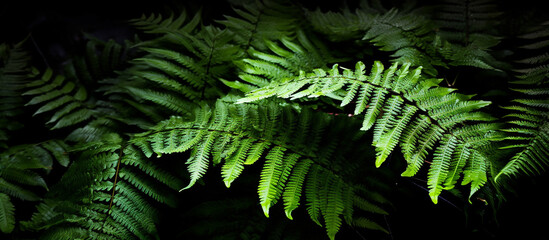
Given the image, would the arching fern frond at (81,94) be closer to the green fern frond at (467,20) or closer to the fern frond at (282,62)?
the fern frond at (282,62)

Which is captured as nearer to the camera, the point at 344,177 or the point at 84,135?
the point at 344,177

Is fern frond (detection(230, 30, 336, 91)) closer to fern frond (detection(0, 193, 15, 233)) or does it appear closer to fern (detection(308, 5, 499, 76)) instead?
fern (detection(308, 5, 499, 76))

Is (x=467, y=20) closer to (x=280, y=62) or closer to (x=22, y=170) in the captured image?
(x=280, y=62)

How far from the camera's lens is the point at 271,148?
149cm

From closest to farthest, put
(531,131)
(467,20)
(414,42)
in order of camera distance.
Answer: (531,131), (414,42), (467,20)

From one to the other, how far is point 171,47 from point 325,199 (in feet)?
5.22

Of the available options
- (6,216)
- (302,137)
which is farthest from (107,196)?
(302,137)

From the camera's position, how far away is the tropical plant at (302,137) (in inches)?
49.9

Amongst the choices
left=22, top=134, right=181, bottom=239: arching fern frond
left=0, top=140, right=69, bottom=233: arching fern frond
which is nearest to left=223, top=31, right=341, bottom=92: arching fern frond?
left=22, top=134, right=181, bottom=239: arching fern frond

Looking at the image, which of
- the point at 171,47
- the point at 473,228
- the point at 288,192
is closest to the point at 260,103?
the point at 288,192

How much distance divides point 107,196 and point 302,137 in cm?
101

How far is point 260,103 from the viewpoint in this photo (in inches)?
67.1

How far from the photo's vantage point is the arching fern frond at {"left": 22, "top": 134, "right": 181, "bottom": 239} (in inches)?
56.1

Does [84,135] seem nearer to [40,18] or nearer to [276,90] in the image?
[276,90]
